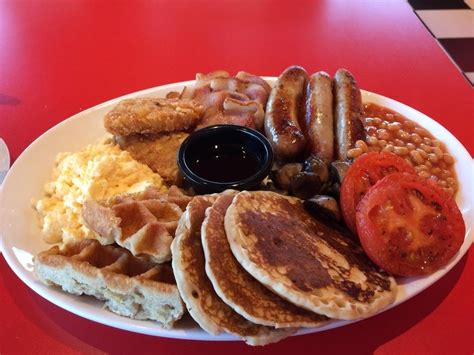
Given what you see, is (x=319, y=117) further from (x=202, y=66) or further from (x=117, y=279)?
(x=117, y=279)

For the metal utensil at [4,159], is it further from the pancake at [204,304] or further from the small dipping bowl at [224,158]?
the pancake at [204,304]

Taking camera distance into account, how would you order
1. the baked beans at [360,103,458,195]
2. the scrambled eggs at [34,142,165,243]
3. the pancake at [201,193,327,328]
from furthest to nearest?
the baked beans at [360,103,458,195], the scrambled eggs at [34,142,165,243], the pancake at [201,193,327,328]

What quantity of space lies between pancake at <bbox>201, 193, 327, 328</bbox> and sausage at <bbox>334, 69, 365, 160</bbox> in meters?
1.17

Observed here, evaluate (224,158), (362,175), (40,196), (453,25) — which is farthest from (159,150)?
(453,25)

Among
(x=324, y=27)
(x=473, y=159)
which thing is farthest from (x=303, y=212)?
(x=324, y=27)

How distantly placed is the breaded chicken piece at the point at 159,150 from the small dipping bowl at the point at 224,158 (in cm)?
13

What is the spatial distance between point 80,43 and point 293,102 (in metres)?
2.27

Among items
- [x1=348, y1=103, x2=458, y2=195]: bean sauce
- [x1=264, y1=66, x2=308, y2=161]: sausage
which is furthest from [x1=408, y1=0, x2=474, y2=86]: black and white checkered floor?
[x1=264, y1=66, x2=308, y2=161]: sausage

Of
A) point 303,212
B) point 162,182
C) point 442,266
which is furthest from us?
point 162,182

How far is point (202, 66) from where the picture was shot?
3910mm

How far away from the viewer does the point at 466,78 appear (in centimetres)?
383

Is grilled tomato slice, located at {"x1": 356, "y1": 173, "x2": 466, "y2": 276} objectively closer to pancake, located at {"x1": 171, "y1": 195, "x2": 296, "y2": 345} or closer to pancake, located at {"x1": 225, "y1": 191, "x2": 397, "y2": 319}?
pancake, located at {"x1": 225, "y1": 191, "x2": 397, "y2": 319}

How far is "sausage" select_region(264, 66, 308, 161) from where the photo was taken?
2.66 metres

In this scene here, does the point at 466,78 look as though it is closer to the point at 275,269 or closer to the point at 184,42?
the point at 184,42
